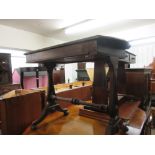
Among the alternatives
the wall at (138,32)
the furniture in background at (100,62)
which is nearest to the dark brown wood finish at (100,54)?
the furniture in background at (100,62)

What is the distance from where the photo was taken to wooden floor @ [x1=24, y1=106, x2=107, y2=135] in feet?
3.58

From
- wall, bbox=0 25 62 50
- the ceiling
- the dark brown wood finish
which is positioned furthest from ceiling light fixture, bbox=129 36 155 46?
the dark brown wood finish

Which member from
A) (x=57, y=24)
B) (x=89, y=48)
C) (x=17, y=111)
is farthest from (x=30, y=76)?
(x=89, y=48)

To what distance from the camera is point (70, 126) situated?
120cm

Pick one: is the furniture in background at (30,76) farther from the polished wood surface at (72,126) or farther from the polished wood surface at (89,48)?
the polished wood surface at (89,48)

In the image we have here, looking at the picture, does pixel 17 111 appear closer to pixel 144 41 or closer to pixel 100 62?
pixel 100 62

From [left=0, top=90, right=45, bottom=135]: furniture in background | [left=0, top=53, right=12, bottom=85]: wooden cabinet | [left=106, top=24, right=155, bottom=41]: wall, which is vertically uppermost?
[left=106, top=24, right=155, bottom=41]: wall

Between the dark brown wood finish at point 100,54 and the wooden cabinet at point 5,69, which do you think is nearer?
the dark brown wood finish at point 100,54

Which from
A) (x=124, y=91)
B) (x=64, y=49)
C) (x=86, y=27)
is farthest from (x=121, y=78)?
(x=86, y=27)

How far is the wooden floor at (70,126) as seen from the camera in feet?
3.58

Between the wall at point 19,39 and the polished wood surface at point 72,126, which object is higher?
the wall at point 19,39

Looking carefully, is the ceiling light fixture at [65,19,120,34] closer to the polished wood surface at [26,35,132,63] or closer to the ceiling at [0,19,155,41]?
the ceiling at [0,19,155,41]

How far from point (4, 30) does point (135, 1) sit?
3.39m

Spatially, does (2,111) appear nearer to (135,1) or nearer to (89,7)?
(89,7)
